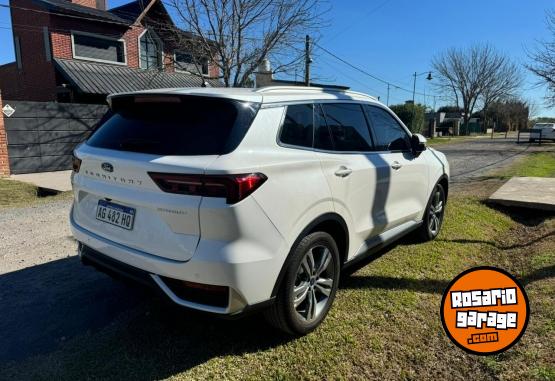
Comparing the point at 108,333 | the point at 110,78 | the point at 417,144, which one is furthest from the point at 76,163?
the point at 110,78

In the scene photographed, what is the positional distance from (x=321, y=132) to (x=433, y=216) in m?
2.76

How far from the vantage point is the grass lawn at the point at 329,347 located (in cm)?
260

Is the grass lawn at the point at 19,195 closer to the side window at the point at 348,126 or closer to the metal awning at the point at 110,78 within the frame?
the side window at the point at 348,126

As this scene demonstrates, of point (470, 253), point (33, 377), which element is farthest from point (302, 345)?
point (470, 253)

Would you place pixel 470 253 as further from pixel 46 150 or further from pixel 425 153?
pixel 46 150

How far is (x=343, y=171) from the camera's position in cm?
315

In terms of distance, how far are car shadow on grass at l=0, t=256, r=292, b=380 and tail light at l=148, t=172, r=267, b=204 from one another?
72cm

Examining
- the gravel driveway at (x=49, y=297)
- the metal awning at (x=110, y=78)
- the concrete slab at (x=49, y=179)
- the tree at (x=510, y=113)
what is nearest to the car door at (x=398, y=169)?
the gravel driveway at (x=49, y=297)

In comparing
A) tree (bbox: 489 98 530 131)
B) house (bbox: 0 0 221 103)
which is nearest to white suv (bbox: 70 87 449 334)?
house (bbox: 0 0 221 103)

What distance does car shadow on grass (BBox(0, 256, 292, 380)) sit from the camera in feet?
8.68

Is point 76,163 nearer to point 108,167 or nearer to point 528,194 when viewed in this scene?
point 108,167

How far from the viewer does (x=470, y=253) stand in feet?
15.9

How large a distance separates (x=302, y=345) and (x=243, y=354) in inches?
16.4

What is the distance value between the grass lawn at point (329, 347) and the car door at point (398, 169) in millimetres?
704
